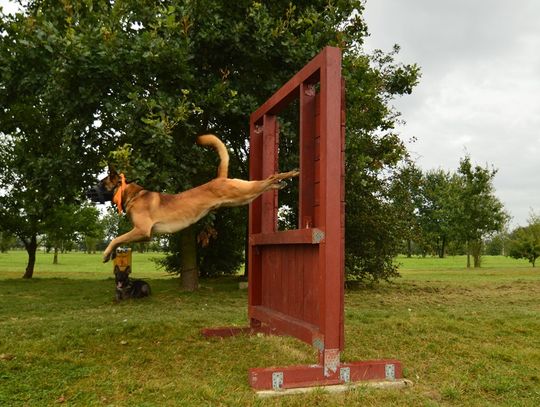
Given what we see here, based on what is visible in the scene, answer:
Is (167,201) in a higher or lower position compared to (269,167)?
lower

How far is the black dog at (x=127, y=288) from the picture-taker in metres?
12.9

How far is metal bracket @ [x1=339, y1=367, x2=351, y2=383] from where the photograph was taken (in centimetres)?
513

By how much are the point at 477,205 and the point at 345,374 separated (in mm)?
32429

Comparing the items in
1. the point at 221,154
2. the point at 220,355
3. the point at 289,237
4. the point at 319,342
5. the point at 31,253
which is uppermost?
the point at 221,154

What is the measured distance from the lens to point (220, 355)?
648 centimetres

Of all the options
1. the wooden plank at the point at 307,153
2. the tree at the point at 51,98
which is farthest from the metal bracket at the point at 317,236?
the tree at the point at 51,98

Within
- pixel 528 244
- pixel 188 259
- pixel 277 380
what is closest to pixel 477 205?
pixel 528 244

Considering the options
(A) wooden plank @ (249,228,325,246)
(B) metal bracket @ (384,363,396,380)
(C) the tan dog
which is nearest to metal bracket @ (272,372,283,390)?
(B) metal bracket @ (384,363,396,380)

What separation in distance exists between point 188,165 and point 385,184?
8.90 m

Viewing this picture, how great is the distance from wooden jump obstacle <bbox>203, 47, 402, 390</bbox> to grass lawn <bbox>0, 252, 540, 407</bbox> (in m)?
0.30

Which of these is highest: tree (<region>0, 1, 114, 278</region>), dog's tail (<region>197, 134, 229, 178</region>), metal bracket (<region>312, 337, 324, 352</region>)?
tree (<region>0, 1, 114, 278</region>)

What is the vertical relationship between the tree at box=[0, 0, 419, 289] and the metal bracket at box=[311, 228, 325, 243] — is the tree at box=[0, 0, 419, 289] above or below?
above

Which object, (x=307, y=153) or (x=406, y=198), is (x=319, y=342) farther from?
(x=406, y=198)

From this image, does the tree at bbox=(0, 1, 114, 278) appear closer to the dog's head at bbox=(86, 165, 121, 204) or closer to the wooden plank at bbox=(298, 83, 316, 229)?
the dog's head at bbox=(86, 165, 121, 204)
